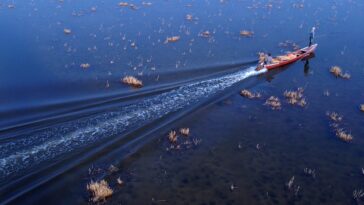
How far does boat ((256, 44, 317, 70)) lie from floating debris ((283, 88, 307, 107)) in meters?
4.07

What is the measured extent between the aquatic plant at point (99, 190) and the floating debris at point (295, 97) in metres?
14.7

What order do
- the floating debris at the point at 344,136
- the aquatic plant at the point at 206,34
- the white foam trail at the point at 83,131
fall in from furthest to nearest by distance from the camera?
the aquatic plant at the point at 206,34, the floating debris at the point at 344,136, the white foam trail at the point at 83,131

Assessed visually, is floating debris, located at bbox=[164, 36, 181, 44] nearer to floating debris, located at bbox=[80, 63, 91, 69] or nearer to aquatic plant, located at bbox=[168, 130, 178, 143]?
floating debris, located at bbox=[80, 63, 91, 69]

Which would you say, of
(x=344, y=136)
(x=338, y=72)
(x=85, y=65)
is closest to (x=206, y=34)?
(x=338, y=72)

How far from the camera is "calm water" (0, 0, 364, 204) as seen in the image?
56.6 ft

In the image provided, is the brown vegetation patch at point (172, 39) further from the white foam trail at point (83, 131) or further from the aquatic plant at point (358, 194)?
the aquatic plant at point (358, 194)

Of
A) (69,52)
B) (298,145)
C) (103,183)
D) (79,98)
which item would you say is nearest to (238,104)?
(298,145)

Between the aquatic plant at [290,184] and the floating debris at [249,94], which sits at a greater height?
the floating debris at [249,94]

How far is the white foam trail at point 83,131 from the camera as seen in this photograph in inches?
711

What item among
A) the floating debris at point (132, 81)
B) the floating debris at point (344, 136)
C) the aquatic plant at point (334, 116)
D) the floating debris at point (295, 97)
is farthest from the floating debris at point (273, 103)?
the floating debris at point (132, 81)

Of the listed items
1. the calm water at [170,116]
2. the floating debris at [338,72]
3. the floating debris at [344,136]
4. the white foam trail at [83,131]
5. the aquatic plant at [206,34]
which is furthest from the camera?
the aquatic plant at [206,34]

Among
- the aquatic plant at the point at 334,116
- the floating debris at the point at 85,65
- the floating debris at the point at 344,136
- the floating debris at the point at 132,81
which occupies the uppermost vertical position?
the floating debris at the point at 85,65

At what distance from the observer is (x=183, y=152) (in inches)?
781

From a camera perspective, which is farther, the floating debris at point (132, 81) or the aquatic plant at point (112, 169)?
the floating debris at point (132, 81)
